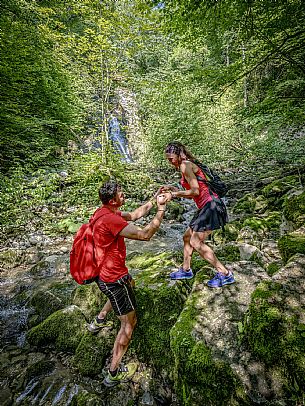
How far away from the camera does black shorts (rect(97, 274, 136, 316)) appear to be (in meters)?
3.20

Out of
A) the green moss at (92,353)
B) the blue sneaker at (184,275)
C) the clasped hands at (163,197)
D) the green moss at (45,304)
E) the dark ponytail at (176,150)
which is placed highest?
the dark ponytail at (176,150)

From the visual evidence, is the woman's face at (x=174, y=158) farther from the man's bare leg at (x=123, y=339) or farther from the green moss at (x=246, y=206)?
the green moss at (x=246, y=206)

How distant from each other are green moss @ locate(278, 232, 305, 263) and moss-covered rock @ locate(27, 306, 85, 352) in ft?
10.6

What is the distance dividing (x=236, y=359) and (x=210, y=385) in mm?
344

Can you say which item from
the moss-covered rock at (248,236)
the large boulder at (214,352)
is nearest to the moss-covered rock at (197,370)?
the large boulder at (214,352)

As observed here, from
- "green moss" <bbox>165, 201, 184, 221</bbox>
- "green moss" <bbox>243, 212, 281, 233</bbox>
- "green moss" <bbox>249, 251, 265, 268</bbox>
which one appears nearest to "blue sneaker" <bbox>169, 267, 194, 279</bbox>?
"green moss" <bbox>249, 251, 265, 268</bbox>

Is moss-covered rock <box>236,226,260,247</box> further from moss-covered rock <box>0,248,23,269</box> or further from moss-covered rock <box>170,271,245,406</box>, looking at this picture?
moss-covered rock <box>0,248,23,269</box>

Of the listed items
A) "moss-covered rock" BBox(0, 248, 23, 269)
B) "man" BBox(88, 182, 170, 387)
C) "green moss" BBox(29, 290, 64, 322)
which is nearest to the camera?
"man" BBox(88, 182, 170, 387)

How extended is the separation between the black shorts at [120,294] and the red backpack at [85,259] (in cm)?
16

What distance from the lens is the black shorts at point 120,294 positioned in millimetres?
3201

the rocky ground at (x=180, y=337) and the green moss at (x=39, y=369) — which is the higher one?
the rocky ground at (x=180, y=337)

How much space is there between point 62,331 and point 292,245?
12.2ft

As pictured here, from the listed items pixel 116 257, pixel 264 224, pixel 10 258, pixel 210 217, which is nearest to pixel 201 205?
pixel 210 217

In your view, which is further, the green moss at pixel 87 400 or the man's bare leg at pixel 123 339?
the man's bare leg at pixel 123 339
